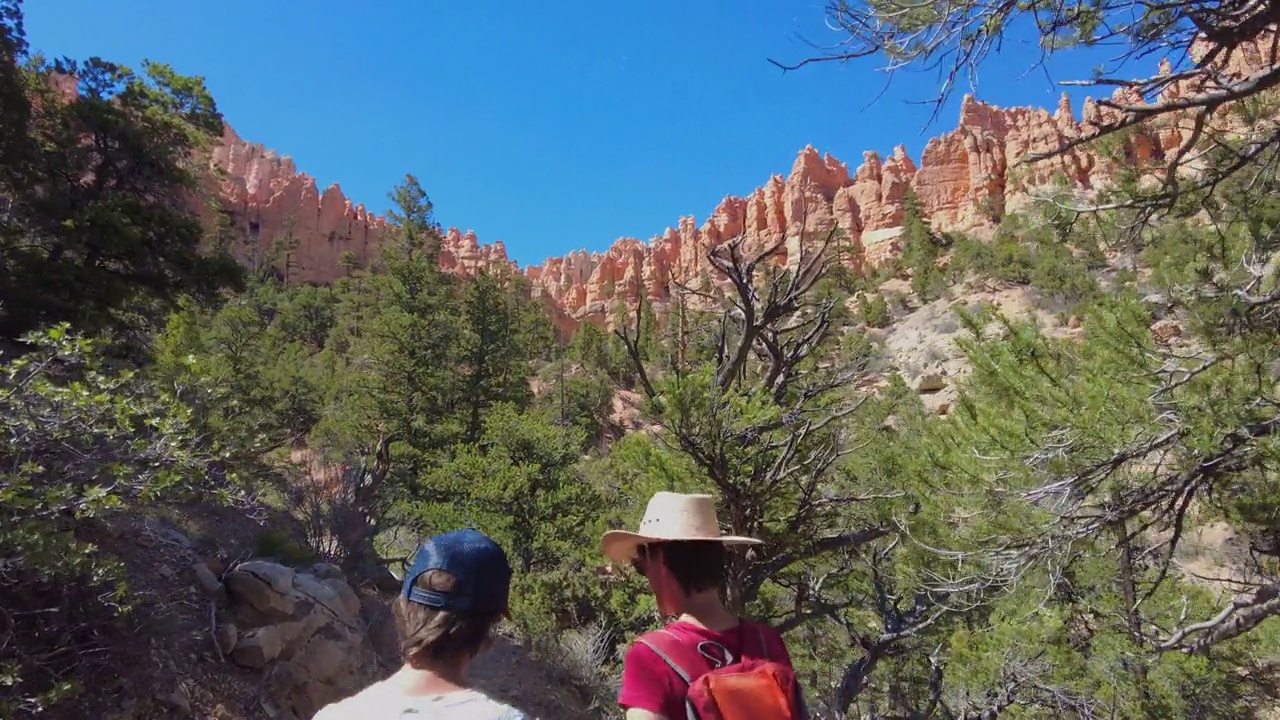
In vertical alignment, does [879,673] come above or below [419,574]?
below

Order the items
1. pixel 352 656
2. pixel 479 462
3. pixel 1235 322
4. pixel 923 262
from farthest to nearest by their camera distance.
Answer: pixel 923 262 → pixel 479 462 → pixel 352 656 → pixel 1235 322

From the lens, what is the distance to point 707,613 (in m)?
1.79

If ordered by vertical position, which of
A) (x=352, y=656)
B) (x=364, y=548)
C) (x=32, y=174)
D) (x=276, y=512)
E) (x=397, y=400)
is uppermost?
(x=32, y=174)

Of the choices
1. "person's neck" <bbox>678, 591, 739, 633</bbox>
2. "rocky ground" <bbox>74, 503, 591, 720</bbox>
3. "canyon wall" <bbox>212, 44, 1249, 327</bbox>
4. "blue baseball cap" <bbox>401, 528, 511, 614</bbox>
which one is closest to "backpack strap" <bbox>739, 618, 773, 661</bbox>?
"person's neck" <bbox>678, 591, 739, 633</bbox>

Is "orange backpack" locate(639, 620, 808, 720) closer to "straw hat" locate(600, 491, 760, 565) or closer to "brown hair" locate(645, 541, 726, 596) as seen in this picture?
"brown hair" locate(645, 541, 726, 596)

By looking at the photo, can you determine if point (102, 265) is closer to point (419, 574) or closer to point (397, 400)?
point (397, 400)

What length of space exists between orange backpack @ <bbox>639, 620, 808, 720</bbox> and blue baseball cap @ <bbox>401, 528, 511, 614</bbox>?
1.24ft

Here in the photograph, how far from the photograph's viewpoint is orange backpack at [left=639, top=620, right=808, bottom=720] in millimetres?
1473

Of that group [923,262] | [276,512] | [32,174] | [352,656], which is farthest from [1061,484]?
[923,262]

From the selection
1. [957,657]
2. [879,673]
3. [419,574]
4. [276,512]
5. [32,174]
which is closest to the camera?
[419,574]

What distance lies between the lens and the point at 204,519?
813 centimetres

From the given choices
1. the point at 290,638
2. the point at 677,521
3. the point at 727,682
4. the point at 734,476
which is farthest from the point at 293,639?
the point at 727,682

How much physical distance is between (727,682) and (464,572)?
2.14 feet

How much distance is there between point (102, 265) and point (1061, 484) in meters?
11.4
